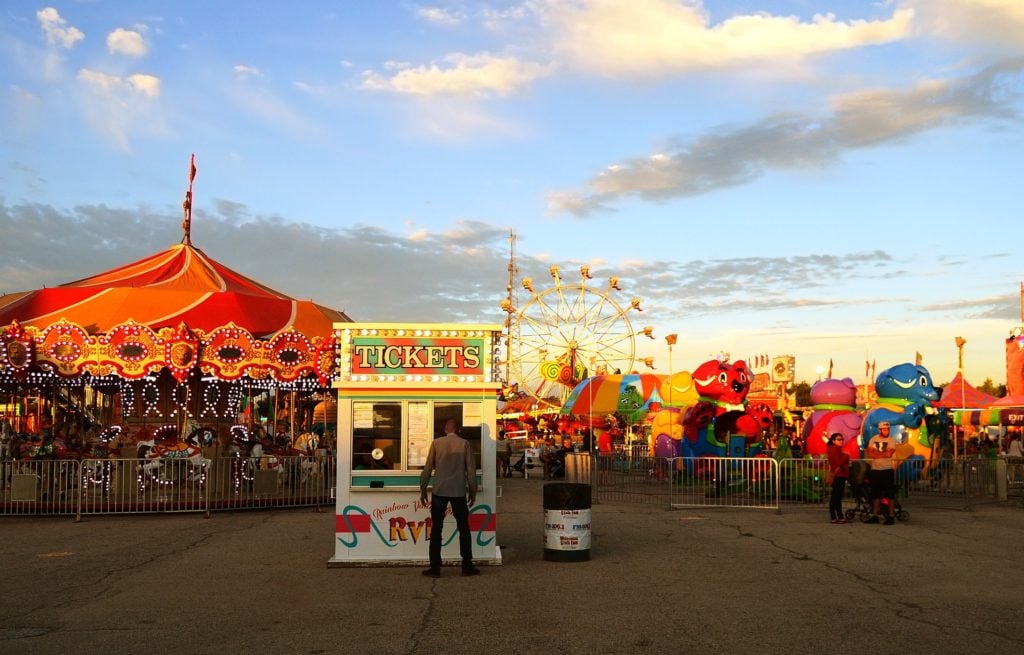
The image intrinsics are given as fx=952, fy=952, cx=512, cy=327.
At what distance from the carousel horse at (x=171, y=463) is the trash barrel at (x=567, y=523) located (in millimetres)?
7585

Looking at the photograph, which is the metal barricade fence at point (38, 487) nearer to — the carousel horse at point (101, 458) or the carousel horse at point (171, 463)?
the carousel horse at point (101, 458)

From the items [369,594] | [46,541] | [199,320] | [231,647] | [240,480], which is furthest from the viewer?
[199,320]

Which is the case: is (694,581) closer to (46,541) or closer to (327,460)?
(46,541)

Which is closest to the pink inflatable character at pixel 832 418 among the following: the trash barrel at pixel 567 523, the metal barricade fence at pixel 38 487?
the trash barrel at pixel 567 523

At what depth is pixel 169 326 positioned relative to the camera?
2070cm

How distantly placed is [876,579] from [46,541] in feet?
35.4

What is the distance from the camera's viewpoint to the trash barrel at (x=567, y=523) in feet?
36.3

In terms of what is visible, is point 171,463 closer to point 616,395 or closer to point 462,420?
point 462,420

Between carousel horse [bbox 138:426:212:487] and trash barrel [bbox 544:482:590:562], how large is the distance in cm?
758

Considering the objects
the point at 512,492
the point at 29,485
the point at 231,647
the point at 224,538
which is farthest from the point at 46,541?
the point at 512,492

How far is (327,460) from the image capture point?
60.3ft

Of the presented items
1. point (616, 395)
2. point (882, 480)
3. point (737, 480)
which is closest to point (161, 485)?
point (737, 480)

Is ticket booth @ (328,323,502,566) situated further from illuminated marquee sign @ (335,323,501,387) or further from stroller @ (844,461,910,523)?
stroller @ (844,461,910,523)

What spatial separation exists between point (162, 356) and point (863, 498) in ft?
45.1
